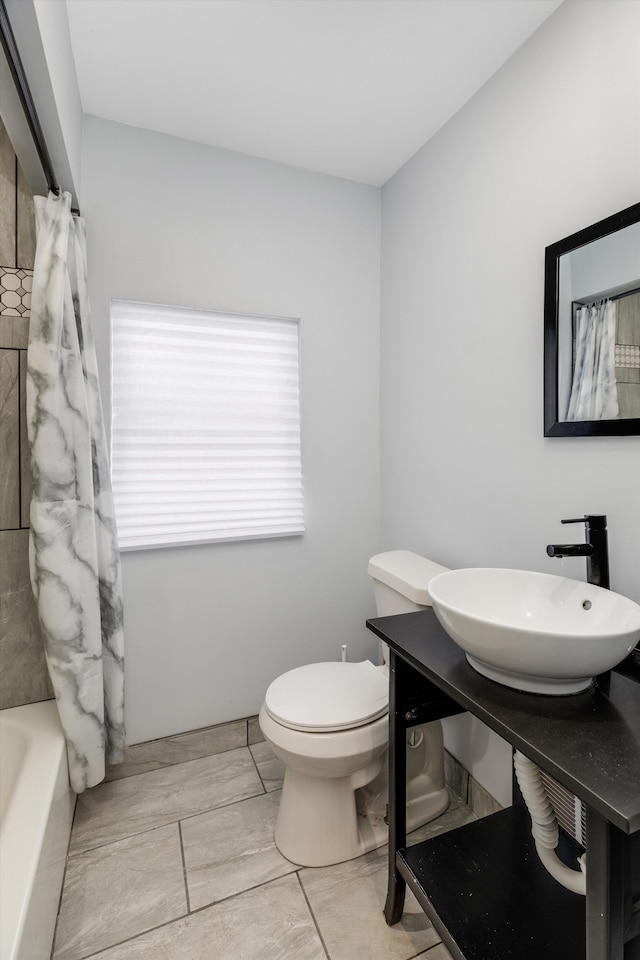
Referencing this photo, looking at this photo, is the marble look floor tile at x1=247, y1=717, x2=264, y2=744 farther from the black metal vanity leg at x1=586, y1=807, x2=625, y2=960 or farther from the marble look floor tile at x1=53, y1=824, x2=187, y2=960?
the black metal vanity leg at x1=586, y1=807, x2=625, y2=960

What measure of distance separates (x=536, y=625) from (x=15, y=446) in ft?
5.71

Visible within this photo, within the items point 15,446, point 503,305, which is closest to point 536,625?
point 503,305

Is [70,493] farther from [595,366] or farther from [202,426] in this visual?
[595,366]

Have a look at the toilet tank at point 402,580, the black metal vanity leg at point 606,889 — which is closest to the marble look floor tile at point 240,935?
the black metal vanity leg at point 606,889

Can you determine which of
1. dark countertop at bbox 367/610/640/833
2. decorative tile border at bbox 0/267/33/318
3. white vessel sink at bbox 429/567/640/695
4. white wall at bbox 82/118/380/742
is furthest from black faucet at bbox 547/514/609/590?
decorative tile border at bbox 0/267/33/318

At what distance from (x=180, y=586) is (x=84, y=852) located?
920 mm

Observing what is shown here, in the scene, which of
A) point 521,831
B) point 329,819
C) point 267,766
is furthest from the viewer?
point 267,766

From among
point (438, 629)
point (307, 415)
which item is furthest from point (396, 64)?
point (438, 629)

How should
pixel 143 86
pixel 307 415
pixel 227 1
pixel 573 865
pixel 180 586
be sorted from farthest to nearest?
pixel 307 415 → pixel 180 586 → pixel 143 86 → pixel 227 1 → pixel 573 865

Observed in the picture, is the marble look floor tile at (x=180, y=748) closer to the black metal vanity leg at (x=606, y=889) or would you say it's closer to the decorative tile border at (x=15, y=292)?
the black metal vanity leg at (x=606, y=889)

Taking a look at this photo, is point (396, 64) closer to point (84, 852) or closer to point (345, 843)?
point (345, 843)

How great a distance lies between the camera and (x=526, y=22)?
1.41 metres

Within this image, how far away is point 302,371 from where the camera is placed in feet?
7.15

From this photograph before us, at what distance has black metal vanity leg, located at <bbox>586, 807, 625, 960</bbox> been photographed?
2.37ft
